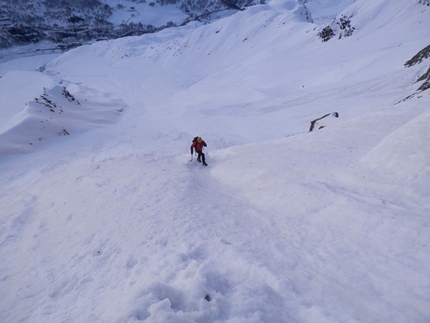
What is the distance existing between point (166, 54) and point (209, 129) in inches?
2128

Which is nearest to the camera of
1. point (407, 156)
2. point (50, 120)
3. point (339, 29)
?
point (407, 156)

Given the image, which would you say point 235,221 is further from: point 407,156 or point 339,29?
point 339,29

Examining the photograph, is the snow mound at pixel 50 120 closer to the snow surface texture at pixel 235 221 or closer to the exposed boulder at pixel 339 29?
the snow surface texture at pixel 235 221

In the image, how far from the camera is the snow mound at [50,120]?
18.1 meters

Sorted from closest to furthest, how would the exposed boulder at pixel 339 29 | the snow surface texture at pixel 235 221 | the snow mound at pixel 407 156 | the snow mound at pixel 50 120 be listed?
the snow surface texture at pixel 235 221
the snow mound at pixel 407 156
the snow mound at pixel 50 120
the exposed boulder at pixel 339 29

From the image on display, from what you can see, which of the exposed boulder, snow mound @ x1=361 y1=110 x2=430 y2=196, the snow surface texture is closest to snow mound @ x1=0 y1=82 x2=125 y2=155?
the snow surface texture

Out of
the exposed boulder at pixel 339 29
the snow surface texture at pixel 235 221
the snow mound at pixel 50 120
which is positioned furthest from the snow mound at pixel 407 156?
the exposed boulder at pixel 339 29

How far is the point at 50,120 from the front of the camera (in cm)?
2122

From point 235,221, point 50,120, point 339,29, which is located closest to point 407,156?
point 235,221

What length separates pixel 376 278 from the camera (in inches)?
145

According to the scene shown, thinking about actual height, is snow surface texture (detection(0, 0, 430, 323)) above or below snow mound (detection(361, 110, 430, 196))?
below

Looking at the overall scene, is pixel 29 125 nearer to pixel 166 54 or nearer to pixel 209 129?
pixel 209 129

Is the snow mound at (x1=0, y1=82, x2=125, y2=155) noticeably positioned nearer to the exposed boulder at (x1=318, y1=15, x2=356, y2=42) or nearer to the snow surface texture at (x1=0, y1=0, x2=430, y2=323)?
the snow surface texture at (x1=0, y1=0, x2=430, y2=323)

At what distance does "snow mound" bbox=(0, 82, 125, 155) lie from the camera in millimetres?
18094
